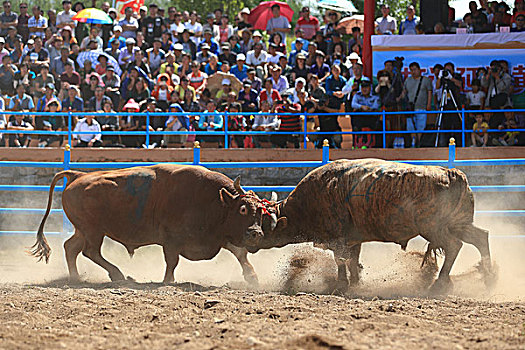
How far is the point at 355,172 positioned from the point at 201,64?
754 cm

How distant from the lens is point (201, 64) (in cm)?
1493

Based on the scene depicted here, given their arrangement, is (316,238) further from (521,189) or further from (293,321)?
(521,189)

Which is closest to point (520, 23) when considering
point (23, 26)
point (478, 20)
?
point (478, 20)

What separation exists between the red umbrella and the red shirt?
890 millimetres

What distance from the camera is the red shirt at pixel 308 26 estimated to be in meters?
16.9

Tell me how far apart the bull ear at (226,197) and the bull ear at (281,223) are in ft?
1.86

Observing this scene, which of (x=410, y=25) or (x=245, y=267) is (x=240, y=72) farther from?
(x=245, y=267)

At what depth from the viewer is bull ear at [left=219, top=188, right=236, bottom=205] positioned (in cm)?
834

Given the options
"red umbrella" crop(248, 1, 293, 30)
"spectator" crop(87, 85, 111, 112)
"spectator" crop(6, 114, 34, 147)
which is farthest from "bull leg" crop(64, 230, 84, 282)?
"red umbrella" crop(248, 1, 293, 30)

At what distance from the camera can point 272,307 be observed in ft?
22.0

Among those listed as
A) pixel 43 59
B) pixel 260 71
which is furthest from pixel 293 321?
pixel 43 59

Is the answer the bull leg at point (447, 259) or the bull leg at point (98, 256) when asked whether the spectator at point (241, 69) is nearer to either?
the bull leg at point (98, 256)

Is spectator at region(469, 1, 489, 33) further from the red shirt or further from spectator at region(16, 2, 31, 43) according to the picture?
spectator at region(16, 2, 31, 43)

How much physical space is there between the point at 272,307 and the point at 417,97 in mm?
7142
